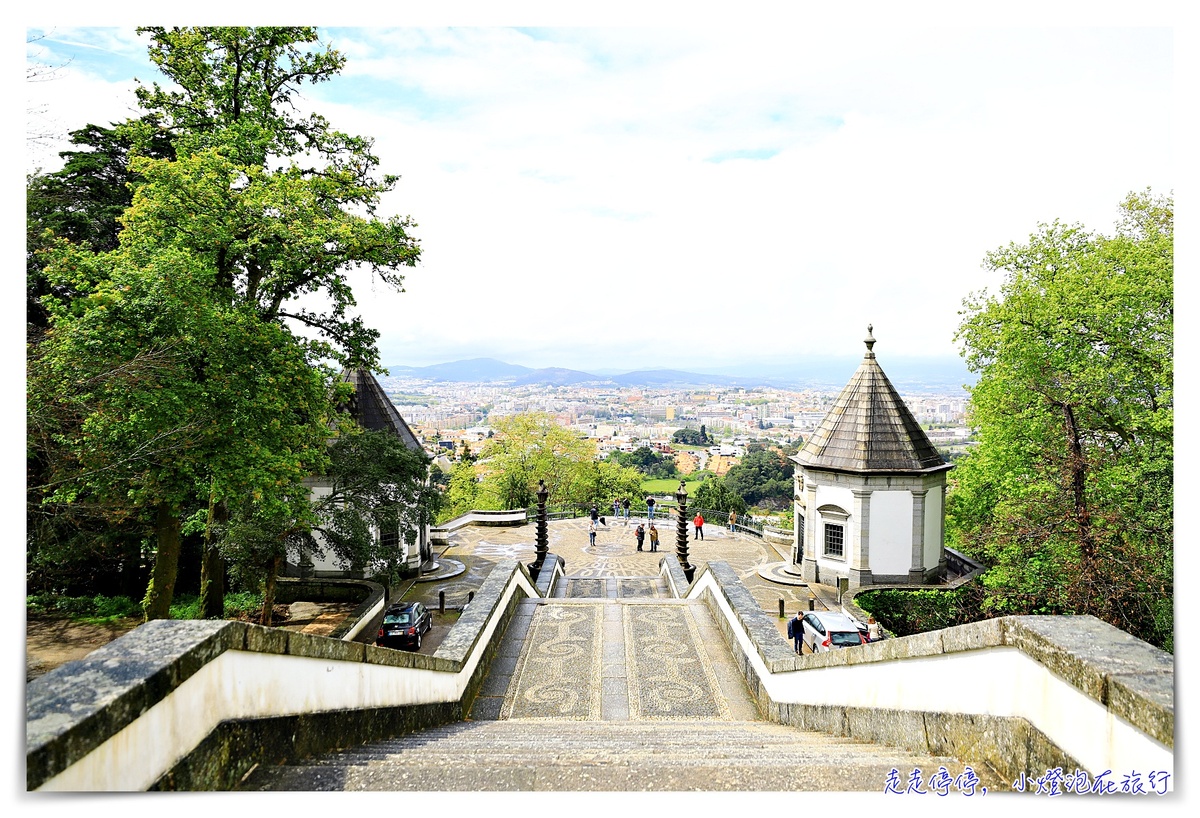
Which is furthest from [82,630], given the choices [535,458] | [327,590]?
[535,458]

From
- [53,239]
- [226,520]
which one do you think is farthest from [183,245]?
[226,520]

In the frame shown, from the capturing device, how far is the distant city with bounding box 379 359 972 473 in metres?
24.6

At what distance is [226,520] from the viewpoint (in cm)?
1327

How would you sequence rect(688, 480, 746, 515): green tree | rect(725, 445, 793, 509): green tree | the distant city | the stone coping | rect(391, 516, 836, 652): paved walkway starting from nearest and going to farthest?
the stone coping < rect(391, 516, 836, 652): paved walkway < the distant city < rect(688, 480, 746, 515): green tree < rect(725, 445, 793, 509): green tree

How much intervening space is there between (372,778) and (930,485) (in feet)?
64.3

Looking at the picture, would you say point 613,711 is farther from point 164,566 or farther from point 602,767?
point 164,566

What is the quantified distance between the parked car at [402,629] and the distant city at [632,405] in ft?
16.1

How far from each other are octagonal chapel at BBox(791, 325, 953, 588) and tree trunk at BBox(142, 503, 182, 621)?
1605 cm

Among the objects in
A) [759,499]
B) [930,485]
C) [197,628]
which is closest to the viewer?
[197,628]

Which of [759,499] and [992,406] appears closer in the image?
[992,406]

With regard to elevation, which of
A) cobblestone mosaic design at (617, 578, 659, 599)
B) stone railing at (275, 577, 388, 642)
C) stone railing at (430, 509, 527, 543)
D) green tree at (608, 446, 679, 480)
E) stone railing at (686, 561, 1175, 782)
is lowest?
green tree at (608, 446, 679, 480)

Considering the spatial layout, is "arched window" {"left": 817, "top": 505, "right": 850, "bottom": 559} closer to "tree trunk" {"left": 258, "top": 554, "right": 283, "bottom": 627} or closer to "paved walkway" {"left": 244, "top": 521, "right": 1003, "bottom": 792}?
"paved walkway" {"left": 244, "top": 521, "right": 1003, "bottom": 792}

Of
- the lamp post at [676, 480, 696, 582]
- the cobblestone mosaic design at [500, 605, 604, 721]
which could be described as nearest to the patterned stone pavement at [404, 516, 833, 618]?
the lamp post at [676, 480, 696, 582]

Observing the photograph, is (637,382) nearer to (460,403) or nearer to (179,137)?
(460,403)
